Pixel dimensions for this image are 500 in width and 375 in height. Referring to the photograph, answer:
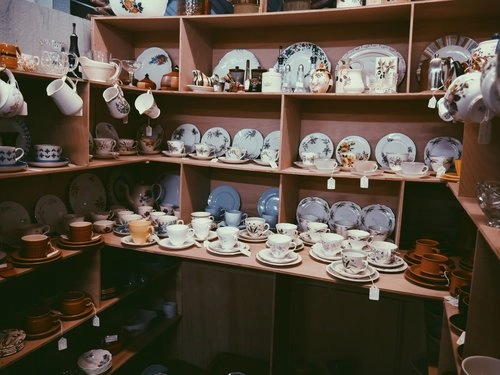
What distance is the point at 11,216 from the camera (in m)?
1.90

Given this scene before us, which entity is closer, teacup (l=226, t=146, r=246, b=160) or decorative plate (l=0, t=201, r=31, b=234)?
decorative plate (l=0, t=201, r=31, b=234)

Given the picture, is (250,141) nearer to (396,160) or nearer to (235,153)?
(235,153)

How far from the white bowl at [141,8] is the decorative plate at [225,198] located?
1047 mm

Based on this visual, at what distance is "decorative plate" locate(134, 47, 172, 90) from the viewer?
8.50 ft

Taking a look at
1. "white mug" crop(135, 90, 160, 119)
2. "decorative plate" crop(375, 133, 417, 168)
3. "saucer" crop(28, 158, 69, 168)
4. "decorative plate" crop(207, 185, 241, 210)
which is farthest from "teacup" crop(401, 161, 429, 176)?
"saucer" crop(28, 158, 69, 168)

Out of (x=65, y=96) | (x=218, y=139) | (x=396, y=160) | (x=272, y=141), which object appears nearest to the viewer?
(x=65, y=96)

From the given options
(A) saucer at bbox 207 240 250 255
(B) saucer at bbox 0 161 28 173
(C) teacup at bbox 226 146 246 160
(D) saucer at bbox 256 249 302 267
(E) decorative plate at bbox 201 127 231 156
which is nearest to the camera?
(B) saucer at bbox 0 161 28 173

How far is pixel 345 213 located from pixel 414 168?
1.61 ft

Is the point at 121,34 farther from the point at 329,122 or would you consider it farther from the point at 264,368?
the point at 264,368

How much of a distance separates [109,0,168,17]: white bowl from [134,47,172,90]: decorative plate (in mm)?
315

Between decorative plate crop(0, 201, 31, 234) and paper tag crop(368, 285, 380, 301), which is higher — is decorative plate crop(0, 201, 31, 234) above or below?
above

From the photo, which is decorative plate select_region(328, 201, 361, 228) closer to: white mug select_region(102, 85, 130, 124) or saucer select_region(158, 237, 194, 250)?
saucer select_region(158, 237, 194, 250)

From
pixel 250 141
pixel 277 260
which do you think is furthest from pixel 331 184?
pixel 250 141

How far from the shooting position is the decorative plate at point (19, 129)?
1842 millimetres
